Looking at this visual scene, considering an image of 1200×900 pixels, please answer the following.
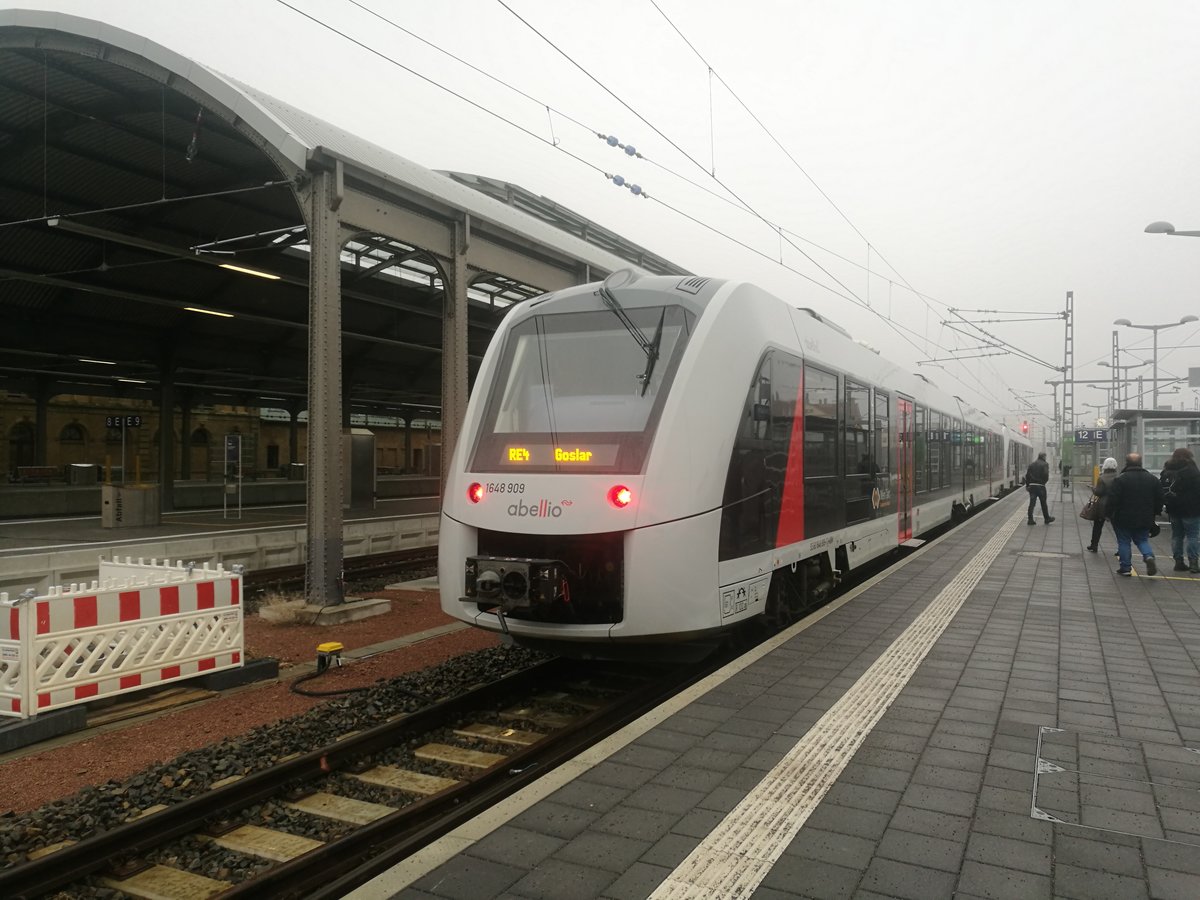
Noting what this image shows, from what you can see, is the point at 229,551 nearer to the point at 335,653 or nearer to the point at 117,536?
the point at 117,536

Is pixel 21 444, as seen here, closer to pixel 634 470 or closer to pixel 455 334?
pixel 455 334

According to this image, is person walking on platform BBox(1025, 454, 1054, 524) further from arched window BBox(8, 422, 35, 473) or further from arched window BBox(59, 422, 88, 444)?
arched window BBox(59, 422, 88, 444)

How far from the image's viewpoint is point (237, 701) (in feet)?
21.4

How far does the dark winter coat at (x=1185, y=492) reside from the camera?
10734mm

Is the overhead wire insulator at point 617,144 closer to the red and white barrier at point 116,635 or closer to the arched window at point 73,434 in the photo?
the red and white barrier at point 116,635

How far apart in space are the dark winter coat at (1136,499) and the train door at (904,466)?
8.61 ft

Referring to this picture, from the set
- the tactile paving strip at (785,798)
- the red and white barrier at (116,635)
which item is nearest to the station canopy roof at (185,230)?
the red and white barrier at (116,635)

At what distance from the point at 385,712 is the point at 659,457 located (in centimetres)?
273

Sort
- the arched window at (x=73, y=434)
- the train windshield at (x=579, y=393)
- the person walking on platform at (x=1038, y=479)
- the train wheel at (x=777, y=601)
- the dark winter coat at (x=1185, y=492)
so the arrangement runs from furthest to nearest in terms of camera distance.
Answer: the arched window at (x=73, y=434), the person walking on platform at (x=1038, y=479), the dark winter coat at (x=1185, y=492), the train wheel at (x=777, y=601), the train windshield at (x=579, y=393)

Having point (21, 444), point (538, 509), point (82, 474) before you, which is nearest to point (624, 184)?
point (538, 509)

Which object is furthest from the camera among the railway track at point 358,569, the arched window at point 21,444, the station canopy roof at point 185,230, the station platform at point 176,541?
the arched window at point 21,444

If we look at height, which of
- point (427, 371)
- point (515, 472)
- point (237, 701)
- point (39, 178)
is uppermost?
point (39, 178)

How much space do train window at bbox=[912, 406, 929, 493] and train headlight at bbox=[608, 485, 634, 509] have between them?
8.97 metres

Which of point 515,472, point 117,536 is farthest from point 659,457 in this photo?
point 117,536
